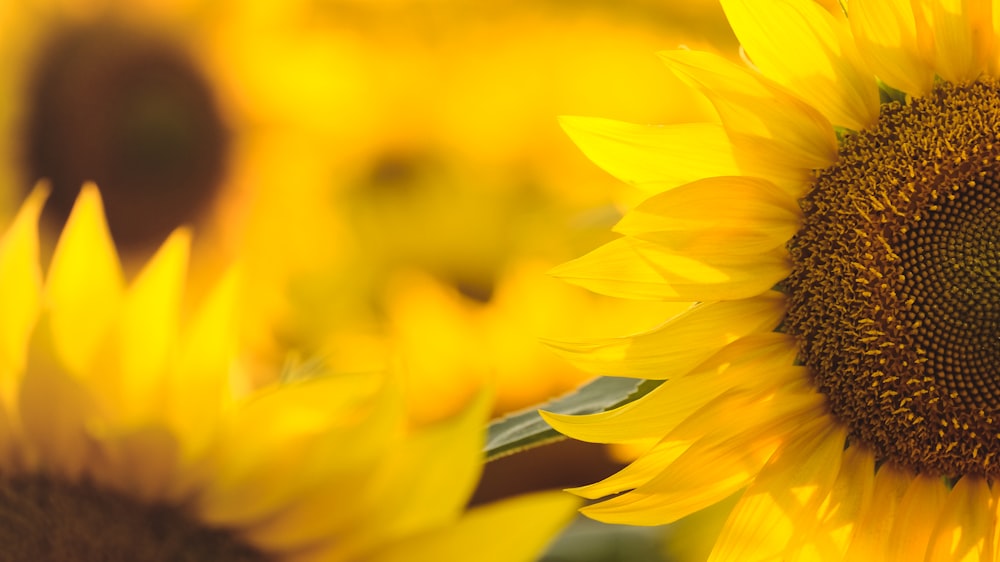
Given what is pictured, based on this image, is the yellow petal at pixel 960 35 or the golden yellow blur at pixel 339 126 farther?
the golden yellow blur at pixel 339 126

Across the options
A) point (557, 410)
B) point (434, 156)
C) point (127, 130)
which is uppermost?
point (127, 130)

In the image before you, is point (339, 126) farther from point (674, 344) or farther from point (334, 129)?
point (674, 344)

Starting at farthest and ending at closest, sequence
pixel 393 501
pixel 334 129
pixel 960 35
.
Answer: pixel 334 129
pixel 393 501
pixel 960 35

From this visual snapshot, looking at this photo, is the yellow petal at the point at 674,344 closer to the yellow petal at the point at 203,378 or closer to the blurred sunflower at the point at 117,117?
the yellow petal at the point at 203,378

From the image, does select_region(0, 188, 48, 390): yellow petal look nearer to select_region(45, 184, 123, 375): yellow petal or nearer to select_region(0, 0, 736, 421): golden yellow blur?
select_region(45, 184, 123, 375): yellow petal

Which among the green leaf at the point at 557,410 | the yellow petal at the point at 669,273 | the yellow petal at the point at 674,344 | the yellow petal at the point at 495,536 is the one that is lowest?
the yellow petal at the point at 495,536

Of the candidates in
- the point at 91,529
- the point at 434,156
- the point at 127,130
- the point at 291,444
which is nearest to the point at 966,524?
the point at 291,444

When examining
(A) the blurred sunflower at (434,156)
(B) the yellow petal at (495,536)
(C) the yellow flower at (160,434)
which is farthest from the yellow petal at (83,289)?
(A) the blurred sunflower at (434,156)
